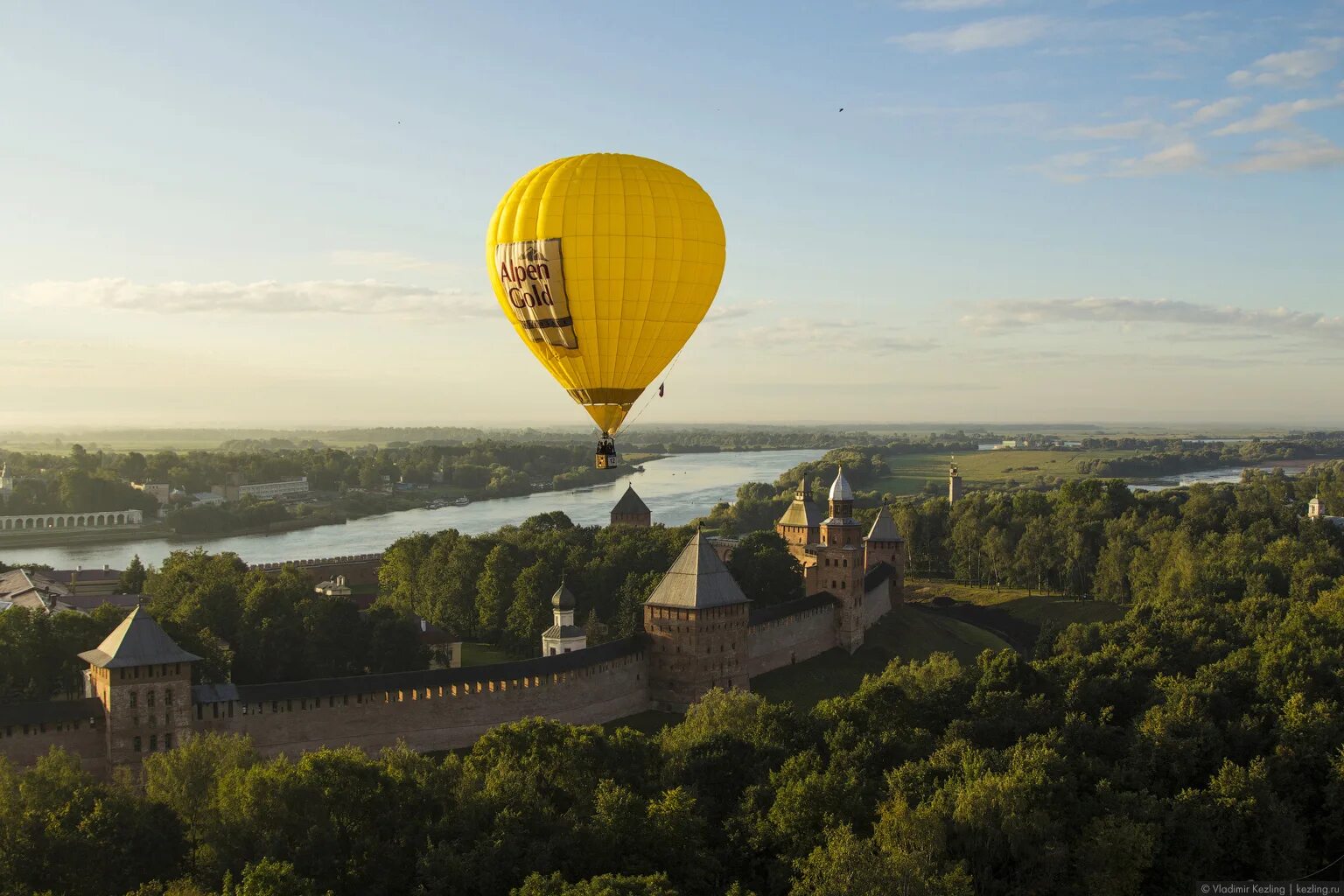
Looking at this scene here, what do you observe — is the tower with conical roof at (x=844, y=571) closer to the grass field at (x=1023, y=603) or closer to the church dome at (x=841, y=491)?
the church dome at (x=841, y=491)

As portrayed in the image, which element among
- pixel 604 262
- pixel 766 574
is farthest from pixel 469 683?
pixel 766 574

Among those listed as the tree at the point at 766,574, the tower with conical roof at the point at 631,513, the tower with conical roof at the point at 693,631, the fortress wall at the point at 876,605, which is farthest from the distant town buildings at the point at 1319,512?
the tower with conical roof at the point at 693,631

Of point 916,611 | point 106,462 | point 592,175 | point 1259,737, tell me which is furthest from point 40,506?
point 1259,737

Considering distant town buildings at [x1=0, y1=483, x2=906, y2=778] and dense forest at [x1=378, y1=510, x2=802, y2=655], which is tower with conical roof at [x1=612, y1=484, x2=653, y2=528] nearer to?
dense forest at [x1=378, y1=510, x2=802, y2=655]

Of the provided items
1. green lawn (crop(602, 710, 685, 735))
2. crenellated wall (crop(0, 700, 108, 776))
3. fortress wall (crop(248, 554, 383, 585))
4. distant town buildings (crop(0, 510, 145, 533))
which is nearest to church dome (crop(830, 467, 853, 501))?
green lawn (crop(602, 710, 685, 735))

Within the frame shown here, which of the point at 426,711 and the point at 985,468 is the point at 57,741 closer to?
the point at 426,711

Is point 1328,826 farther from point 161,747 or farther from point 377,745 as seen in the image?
point 161,747
